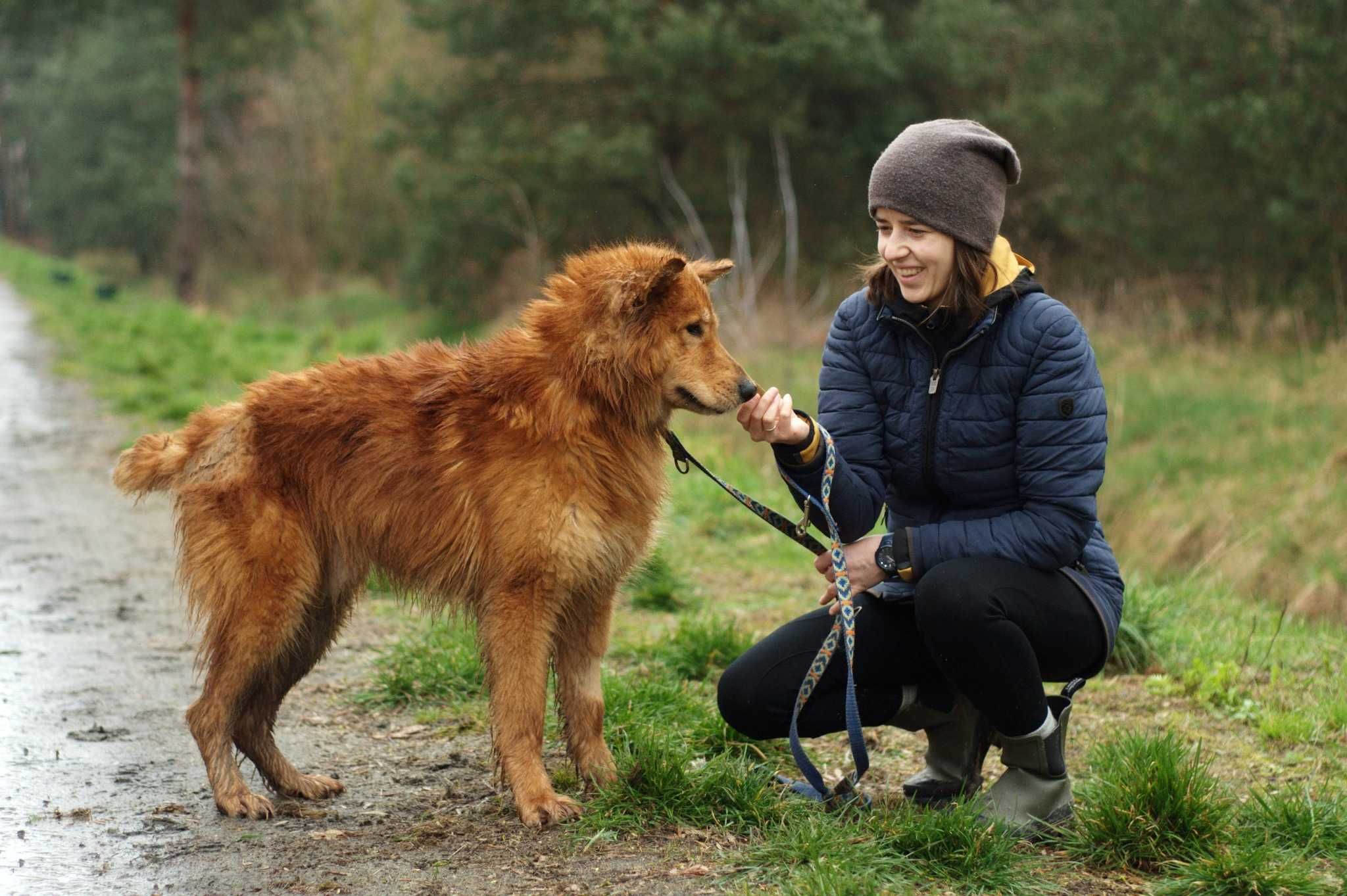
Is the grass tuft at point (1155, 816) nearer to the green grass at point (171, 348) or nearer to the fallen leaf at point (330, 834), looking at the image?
the fallen leaf at point (330, 834)

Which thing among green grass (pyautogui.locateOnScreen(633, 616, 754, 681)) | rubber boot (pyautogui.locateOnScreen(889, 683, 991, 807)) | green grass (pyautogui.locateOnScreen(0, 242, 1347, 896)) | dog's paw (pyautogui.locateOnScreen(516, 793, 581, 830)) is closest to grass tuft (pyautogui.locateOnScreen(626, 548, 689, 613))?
green grass (pyautogui.locateOnScreen(0, 242, 1347, 896))

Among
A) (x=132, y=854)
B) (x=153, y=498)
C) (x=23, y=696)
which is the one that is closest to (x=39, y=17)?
(x=153, y=498)

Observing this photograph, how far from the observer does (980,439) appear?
384 cm

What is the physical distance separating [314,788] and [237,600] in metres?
0.74

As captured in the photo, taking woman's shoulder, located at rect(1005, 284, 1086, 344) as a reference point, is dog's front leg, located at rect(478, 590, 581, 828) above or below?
below

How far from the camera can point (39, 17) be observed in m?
25.9

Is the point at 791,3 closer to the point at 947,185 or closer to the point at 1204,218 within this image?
the point at 1204,218

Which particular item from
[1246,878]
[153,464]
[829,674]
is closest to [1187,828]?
[1246,878]

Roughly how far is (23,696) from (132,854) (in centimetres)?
176

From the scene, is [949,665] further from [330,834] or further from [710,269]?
Answer: [330,834]

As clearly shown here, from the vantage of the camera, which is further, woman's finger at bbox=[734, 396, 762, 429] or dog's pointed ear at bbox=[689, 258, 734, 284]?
dog's pointed ear at bbox=[689, 258, 734, 284]

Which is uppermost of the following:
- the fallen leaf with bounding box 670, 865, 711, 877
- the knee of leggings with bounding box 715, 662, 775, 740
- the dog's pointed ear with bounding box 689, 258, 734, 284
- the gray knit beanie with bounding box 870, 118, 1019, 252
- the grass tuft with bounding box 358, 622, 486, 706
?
the gray knit beanie with bounding box 870, 118, 1019, 252

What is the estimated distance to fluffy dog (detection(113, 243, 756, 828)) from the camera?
12.8 ft

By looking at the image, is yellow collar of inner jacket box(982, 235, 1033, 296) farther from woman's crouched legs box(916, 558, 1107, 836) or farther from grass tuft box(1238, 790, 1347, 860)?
grass tuft box(1238, 790, 1347, 860)
